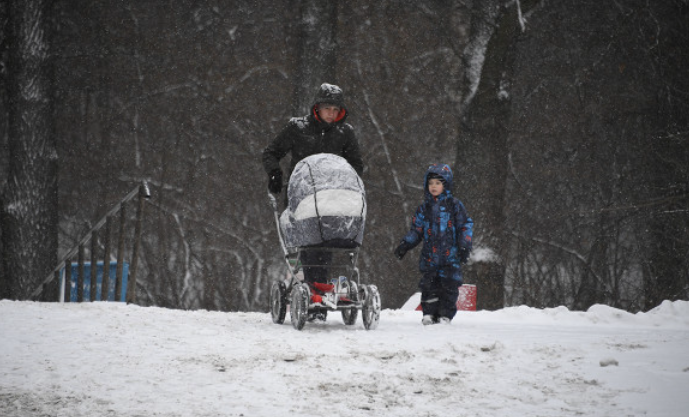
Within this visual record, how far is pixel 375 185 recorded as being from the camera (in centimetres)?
1566

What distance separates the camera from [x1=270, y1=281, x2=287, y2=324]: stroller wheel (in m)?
6.53

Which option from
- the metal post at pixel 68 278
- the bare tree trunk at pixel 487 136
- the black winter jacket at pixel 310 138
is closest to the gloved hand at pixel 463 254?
the black winter jacket at pixel 310 138

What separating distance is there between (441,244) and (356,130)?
29.9 ft

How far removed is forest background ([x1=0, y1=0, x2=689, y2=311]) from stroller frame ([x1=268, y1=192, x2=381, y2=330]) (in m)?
7.96

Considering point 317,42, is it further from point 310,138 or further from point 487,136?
point 310,138

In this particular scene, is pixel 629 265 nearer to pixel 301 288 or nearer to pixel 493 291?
pixel 493 291

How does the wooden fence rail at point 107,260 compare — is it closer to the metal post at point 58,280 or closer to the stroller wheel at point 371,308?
the metal post at point 58,280

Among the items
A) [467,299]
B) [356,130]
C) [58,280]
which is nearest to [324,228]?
[467,299]

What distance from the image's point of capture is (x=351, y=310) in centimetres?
647

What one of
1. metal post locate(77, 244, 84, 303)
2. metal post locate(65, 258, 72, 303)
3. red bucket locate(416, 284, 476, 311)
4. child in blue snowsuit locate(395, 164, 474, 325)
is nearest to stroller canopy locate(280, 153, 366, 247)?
child in blue snowsuit locate(395, 164, 474, 325)

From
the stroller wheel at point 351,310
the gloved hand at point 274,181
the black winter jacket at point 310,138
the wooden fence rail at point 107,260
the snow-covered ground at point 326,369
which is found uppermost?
the black winter jacket at point 310,138

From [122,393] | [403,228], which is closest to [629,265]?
[403,228]

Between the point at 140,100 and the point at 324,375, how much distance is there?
12.9 m

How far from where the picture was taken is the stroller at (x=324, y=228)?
6.05 metres
